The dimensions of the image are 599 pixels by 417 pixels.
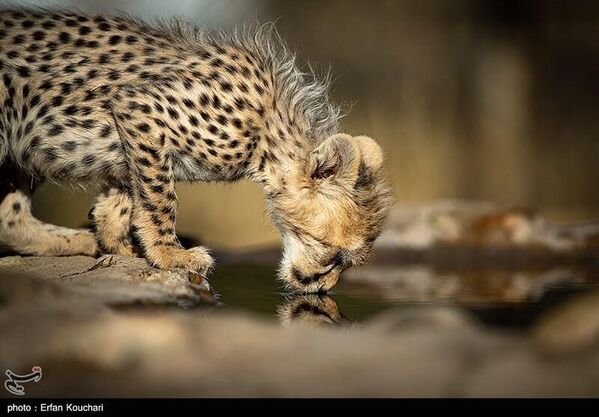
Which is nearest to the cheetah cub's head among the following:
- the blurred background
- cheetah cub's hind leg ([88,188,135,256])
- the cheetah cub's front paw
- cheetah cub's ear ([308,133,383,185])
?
cheetah cub's ear ([308,133,383,185])

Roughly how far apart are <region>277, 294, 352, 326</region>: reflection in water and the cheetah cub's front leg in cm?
51

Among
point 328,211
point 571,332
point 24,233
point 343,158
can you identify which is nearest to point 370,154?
point 343,158

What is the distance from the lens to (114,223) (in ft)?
14.6

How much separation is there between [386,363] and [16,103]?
2.71 metres

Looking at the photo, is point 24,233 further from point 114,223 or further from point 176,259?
point 176,259

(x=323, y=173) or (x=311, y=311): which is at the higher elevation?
(x=323, y=173)

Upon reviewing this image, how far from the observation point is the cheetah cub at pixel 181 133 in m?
3.89

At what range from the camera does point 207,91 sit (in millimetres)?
3943

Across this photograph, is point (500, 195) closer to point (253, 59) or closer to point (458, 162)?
point (458, 162)

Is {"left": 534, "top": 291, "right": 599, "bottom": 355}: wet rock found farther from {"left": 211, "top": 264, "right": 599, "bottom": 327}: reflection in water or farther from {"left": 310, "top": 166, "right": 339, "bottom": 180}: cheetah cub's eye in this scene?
{"left": 310, "top": 166, "right": 339, "bottom": 180}: cheetah cub's eye

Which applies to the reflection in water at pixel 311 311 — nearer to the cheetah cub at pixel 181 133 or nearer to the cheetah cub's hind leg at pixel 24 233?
the cheetah cub at pixel 181 133

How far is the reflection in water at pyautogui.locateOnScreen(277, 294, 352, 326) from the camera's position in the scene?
3026 mm

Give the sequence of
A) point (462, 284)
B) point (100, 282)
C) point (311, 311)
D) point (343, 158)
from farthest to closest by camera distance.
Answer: point (462, 284)
point (343, 158)
point (311, 311)
point (100, 282)

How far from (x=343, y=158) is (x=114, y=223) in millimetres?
1346
